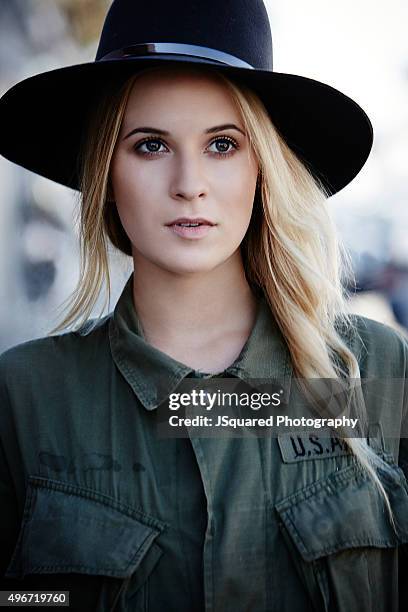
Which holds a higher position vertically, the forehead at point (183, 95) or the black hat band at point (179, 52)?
the black hat band at point (179, 52)

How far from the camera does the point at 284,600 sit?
1754 millimetres

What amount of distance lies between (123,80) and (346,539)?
1123 mm

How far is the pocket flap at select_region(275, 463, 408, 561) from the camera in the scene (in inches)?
69.1

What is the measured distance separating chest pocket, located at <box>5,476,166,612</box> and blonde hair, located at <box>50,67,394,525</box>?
0.47m

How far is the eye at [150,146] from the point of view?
1.83m

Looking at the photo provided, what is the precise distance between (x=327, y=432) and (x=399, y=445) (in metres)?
0.21

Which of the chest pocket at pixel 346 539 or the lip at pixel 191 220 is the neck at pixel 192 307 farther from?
the chest pocket at pixel 346 539

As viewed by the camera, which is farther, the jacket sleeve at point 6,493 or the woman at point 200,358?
the jacket sleeve at point 6,493

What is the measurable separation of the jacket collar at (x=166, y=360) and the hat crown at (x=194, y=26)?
0.61 metres

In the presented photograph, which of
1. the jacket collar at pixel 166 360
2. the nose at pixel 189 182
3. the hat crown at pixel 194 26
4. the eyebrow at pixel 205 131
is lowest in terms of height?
the jacket collar at pixel 166 360

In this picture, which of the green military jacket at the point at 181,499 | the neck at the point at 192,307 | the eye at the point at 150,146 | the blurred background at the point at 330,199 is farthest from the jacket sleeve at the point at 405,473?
the blurred background at the point at 330,199

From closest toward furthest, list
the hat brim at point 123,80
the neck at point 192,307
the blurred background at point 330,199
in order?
the hat brim at point 123,80, the neck at point 192,307, the blurred background at point 330,199

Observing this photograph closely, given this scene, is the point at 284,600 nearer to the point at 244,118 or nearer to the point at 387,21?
the point at 244,118

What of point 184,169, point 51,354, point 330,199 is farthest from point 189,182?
point 330,199
